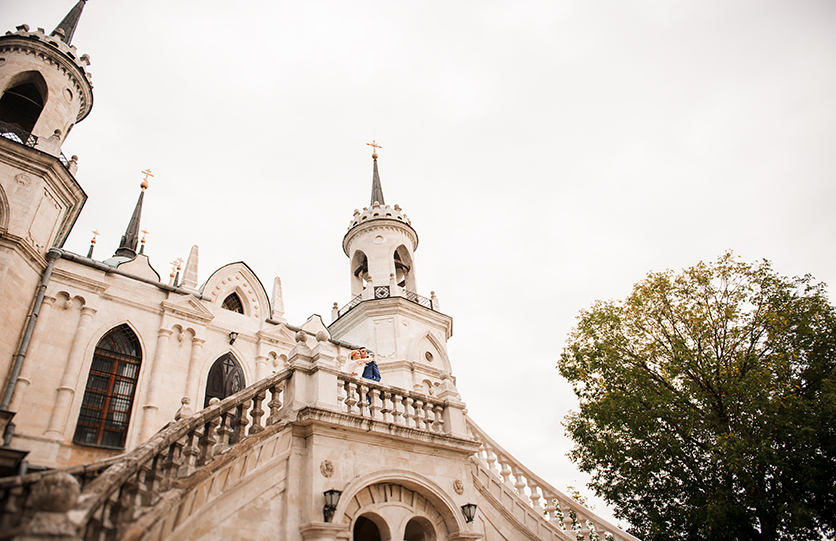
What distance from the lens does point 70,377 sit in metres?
13.2

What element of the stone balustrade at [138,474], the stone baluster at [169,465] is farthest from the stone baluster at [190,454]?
the stone baluster at [169,465]

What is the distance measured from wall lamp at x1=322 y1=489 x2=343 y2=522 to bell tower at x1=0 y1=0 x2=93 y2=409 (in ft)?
29.8

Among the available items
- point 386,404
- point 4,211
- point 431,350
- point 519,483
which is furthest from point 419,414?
point 4,211

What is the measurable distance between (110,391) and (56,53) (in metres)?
12.6

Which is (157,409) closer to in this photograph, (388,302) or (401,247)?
(388,302)

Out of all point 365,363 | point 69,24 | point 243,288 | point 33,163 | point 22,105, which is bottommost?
point 365,363

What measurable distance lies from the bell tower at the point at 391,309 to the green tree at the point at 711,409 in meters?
6.17

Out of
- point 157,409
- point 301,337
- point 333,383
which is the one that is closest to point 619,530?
point 333,383

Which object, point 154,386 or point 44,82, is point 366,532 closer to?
point 154,386

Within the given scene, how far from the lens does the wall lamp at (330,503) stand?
8220 millimetres

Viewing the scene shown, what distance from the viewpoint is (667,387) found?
14.6 m

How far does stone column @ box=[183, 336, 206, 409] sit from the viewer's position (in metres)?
15.3

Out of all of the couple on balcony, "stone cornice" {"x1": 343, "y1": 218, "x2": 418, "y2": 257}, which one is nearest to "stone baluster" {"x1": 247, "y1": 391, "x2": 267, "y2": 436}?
the couple on balcony

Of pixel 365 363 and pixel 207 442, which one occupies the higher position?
pixel 365 363
